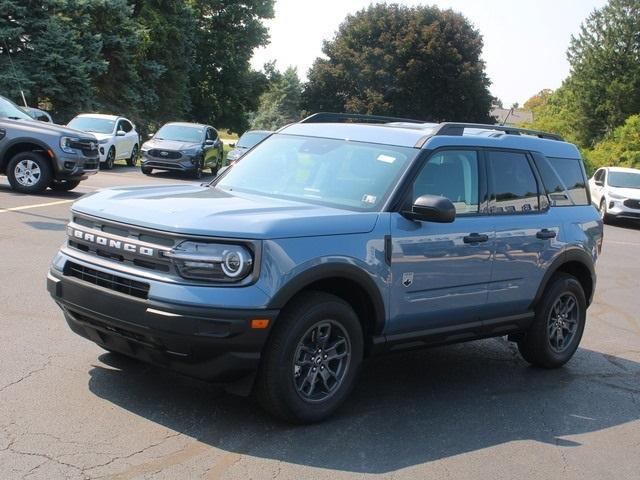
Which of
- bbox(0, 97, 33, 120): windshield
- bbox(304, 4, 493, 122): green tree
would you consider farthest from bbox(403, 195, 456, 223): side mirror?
bbox(304, 4, 493, 122): green tree

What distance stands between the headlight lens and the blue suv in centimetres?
993

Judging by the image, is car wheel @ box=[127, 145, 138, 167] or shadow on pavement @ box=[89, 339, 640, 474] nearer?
shadow on pavement @ box=[89, 339, 640, 474]

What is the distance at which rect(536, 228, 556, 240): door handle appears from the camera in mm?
6590

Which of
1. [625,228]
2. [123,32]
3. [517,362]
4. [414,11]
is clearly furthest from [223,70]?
[517,362]

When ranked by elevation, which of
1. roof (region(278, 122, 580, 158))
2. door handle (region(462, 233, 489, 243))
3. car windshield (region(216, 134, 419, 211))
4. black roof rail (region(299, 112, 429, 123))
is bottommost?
door handle (region(462, 233, 489, 243))

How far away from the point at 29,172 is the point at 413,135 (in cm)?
1164

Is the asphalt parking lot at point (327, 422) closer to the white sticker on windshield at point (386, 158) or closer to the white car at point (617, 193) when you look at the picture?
the white sticker on windshield at point (386, 158)

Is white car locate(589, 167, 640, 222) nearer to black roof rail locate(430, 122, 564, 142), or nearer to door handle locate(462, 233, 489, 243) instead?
black roof rail locate(430, 122, 564, 142)

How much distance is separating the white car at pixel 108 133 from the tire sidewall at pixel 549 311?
20183 mm

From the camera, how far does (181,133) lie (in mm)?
27234

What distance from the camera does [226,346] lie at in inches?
183

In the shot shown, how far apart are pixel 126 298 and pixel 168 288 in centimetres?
29

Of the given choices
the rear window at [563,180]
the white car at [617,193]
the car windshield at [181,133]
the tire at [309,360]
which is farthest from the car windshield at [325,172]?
the car windshield at [181,133]

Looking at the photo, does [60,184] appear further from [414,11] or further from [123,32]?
[414,11]
